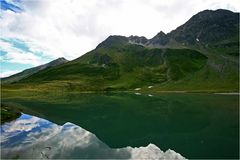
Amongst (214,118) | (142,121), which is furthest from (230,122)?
(142,121)

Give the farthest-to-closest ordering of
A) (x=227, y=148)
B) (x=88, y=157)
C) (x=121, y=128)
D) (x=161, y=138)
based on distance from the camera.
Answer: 1. (x=121, y=128)
2. (x=161, y=138)
3. (x=227, y=148)
4. (x=88, y=157)

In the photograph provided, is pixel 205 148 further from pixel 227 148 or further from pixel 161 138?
pixel 161 138

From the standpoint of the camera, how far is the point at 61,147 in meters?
→ 39.2

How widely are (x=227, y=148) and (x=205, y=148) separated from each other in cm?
320

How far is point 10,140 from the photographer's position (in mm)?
41875

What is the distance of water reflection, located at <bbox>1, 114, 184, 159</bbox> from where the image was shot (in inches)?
1380

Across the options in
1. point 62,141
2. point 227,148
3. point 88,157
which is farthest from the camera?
point 62,141

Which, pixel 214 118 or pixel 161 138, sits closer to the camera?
pixel 161 138

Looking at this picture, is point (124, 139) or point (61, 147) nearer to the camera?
point (61, 147)

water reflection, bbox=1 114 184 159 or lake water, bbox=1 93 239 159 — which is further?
lake water, bbox=1 93 239 159

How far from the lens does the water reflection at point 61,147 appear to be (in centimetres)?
3506

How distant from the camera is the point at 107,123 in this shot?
64.8 m

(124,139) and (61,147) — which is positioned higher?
(61,147)

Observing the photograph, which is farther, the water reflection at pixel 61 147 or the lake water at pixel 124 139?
the lake water at pixel 124 139
